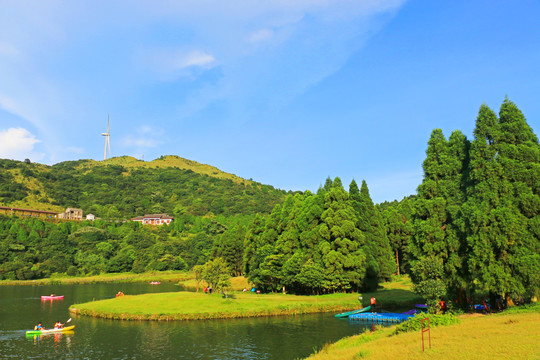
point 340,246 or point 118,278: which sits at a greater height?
point 340,246

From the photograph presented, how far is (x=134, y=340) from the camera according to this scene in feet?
123

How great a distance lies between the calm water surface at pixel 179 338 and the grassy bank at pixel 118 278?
62.2 m

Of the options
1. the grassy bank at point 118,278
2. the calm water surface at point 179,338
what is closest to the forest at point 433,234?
the grassy bank at point 118,278

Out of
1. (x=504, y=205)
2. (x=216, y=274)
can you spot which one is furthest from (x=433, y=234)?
(x=216, y=274)

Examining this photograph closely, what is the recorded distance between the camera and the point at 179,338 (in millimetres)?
37750

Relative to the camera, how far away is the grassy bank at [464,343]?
19391 millimetres

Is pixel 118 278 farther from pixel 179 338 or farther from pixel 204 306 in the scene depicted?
pixel 179 338

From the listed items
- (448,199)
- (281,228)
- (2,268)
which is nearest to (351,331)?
(448,199)

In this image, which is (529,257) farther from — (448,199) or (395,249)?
(395,249)

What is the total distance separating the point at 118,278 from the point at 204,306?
79200 mm

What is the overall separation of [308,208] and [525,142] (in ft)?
115

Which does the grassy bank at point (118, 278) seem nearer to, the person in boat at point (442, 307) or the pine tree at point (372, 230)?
the pine tree at point (372, 230)

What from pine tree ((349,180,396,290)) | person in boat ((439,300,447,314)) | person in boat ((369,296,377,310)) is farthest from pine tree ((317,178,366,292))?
person in boat ((439,300,447,314))

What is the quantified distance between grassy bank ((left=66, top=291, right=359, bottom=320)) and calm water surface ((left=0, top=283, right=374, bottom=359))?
Result: 1.66 metres
